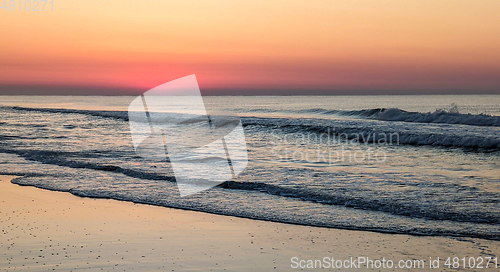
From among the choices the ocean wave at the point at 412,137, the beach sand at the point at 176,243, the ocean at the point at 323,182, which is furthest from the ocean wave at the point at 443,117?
the beach sand at the point at 176,243

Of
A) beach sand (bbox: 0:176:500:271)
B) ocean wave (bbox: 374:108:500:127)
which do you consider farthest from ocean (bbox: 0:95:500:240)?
ocean wave (bbox: 374:108:500:127)

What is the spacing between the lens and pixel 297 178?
1023 cm

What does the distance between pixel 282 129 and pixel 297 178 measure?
1720cm

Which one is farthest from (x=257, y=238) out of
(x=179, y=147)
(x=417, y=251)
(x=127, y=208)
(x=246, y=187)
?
(x=179, y=147)

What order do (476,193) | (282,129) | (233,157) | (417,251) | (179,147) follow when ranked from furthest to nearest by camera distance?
(282,129) < (179,147) < (233,157) < (476,193) < (417,251)

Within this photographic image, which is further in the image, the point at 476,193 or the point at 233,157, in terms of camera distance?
the point at 233,157

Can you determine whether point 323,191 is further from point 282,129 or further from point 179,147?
point 282,129

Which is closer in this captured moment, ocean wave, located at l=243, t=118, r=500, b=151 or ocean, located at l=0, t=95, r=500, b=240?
ocean, located at l=0, t=95, r=500, b=240

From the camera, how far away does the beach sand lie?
15.8 feet

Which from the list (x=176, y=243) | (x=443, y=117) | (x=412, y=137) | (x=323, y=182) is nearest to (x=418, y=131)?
(x=412, y=137)

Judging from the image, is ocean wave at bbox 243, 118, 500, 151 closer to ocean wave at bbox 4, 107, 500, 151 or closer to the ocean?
ocean wave at bbox 4, 107, 500, 151

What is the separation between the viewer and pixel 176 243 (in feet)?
18.2

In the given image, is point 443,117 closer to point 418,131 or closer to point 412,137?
point 418,131

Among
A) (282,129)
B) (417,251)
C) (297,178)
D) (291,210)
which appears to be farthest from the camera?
(282,129)
